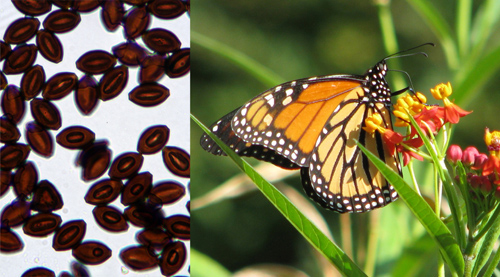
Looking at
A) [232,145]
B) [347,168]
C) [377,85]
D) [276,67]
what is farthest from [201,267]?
[276,67]

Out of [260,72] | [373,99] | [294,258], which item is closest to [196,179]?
[294,258]

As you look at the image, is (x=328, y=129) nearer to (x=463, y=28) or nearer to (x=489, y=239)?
(x=489, y=239)

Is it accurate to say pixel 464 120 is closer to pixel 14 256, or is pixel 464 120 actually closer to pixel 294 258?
pixel 294 258

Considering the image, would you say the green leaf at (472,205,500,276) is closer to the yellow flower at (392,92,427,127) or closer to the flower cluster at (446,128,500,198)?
the flower cluster at (446,128,500,198)

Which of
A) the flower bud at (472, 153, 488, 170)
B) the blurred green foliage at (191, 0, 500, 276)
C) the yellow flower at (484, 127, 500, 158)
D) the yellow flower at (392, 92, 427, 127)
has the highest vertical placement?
the yellow flower at (392, 92, 427, 127)

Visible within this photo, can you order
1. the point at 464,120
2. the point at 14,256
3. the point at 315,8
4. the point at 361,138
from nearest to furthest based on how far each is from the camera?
the point at 361,138
the point at 14,256
the point at 464,120
the point at 315,8

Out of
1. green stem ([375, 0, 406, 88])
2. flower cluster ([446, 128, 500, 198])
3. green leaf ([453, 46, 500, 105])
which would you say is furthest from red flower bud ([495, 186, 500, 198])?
green stem ([375, 0, 406, 88])
